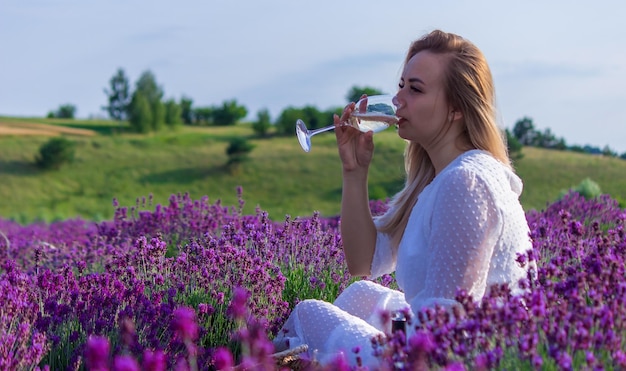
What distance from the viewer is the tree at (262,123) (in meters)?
42.9

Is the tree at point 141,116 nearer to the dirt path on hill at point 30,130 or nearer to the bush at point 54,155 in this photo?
the dirt path on hill at point 30,130

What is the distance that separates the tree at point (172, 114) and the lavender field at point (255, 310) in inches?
1758

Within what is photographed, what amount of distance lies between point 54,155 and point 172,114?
18.3 meters

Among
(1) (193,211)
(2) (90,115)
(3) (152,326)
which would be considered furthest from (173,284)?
(2) (90,115)

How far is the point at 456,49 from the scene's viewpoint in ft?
9.85

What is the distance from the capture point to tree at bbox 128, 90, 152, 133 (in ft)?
151

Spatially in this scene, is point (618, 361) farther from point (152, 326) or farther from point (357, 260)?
point (152, 326)

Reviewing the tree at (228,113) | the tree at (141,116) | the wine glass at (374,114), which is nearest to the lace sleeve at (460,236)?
the wine glass at (374,114)

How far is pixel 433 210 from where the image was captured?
2.78m

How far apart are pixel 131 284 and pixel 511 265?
187 cm

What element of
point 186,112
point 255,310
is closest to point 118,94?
point 186,112

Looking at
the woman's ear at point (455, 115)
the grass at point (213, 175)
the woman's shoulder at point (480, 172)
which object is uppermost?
the woman's ear at point (455, 115)

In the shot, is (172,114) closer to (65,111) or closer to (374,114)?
(65,111)

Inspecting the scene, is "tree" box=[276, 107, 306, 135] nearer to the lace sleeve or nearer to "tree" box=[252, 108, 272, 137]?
"tree" box=[252, 108, 272, 137]
